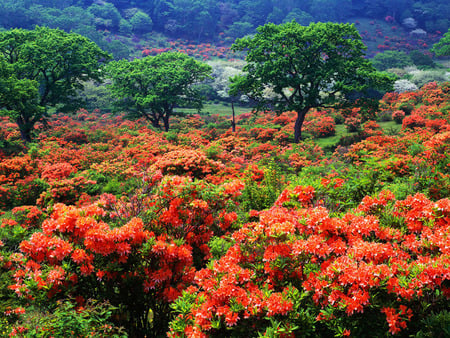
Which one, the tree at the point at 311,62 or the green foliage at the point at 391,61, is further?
the green foliage at the point at 391,61

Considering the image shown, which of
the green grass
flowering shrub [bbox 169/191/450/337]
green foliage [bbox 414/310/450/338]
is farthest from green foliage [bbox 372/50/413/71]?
green foliage [bbox 414/310/450/338]

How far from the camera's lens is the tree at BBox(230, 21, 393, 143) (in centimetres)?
1738

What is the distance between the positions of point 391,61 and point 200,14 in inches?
2169

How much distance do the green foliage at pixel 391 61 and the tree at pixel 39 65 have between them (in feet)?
133

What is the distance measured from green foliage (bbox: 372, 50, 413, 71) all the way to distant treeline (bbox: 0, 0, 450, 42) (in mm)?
38130

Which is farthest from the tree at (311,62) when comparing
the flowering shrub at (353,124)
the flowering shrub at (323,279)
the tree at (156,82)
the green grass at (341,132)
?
the flowering shrub at (323,279)

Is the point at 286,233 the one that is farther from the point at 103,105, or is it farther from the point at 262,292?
the point at 103,105

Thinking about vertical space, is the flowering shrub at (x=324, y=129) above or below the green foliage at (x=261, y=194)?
above

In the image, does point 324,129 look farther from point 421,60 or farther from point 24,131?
point 421,60

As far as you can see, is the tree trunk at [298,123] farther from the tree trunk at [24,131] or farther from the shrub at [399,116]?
the tree trunk at [24,131]

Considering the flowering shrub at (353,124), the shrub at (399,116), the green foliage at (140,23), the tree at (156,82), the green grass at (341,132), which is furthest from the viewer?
the green foliage at (140,23)

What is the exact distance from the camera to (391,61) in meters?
45.8

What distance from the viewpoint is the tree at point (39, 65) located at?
59.5 feet

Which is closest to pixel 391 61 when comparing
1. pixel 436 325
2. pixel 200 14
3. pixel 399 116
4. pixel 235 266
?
pixel 399 116
